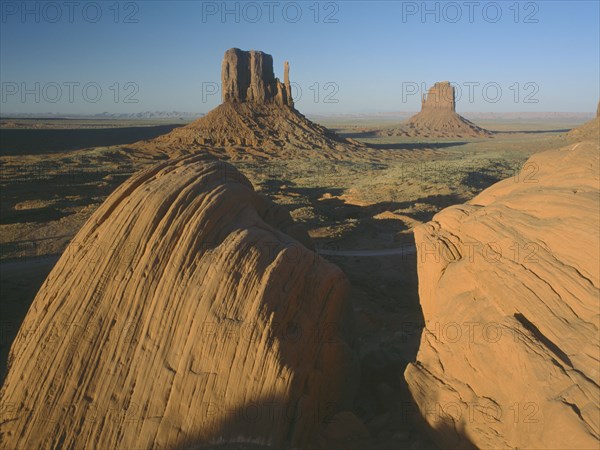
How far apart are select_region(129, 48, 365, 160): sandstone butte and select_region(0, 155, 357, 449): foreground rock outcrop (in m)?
43.0

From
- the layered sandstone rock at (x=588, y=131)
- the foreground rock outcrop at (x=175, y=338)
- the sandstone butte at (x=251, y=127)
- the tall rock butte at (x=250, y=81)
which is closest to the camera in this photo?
the foreground rock outcrop at (x=175, y=338)

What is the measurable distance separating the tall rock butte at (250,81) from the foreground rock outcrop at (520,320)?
60.1 meters

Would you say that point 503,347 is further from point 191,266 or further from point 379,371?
point 191,266

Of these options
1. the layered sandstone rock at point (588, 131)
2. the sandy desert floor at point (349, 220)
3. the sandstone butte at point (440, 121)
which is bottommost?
the sandy desert floor at point (349, 220)

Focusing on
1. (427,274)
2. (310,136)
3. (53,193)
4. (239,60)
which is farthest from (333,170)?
(427,274)

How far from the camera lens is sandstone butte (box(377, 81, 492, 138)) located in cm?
10712

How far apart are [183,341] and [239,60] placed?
6432 cm

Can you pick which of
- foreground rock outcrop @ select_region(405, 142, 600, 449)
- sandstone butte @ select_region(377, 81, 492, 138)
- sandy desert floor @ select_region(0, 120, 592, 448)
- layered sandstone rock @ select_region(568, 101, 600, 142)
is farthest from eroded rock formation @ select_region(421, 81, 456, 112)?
foreground rock outcrop @ select_region(405, 142, 600, 449)

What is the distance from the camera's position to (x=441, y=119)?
116m

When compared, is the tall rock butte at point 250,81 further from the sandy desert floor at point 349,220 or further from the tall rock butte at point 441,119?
the tall rock butte at point 441,119

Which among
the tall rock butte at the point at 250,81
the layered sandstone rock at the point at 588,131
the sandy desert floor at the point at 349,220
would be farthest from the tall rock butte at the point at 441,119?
the sandy desert floor at the point at 349,220

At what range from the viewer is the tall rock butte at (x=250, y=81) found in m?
64.1

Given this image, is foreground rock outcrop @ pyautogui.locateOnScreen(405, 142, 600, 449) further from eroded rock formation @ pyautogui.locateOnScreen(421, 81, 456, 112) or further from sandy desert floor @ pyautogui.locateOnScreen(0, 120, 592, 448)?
eroded rock formation @ pyautogui.locateOnScreen(421, 81, 456, 112)

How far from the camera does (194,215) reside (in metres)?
6.67
